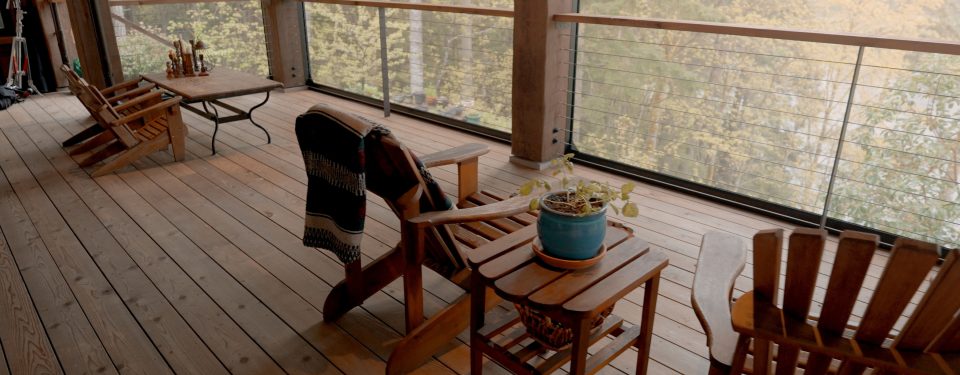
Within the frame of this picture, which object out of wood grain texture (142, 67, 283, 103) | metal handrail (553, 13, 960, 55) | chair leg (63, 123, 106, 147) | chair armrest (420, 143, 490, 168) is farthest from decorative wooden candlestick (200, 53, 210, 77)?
chair armrest (420, 143, 490, 168)

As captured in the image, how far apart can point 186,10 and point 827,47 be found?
29.4 feet

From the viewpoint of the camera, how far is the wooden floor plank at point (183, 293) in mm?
2217

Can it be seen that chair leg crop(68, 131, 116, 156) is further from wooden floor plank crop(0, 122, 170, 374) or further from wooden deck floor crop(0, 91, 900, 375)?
wooden floor plank crop(0, 122, 170, 374)

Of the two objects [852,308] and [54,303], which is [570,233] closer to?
[852,308]

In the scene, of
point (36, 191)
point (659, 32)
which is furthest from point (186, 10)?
point (659, 32)

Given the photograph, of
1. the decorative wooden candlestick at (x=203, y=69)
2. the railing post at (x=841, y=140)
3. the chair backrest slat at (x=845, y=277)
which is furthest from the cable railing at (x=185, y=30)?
the chair backrest slat at (x=845, y=277)

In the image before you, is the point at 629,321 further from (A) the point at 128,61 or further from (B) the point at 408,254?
(A) the point at 128,61

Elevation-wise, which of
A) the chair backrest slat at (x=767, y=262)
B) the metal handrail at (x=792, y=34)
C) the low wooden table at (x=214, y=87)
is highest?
the metal handrail at (x=792, y=34)

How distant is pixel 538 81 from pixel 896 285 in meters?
2.98

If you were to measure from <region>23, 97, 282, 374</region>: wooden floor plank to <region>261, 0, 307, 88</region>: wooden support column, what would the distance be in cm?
284

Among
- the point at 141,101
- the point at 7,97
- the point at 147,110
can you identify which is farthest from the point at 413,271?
the point at 7,97

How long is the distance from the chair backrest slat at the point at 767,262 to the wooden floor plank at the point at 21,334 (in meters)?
2.22

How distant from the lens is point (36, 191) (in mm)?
3818

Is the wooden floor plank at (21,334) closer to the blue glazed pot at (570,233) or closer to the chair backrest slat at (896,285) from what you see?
the blue glazed pot at (570,233)
